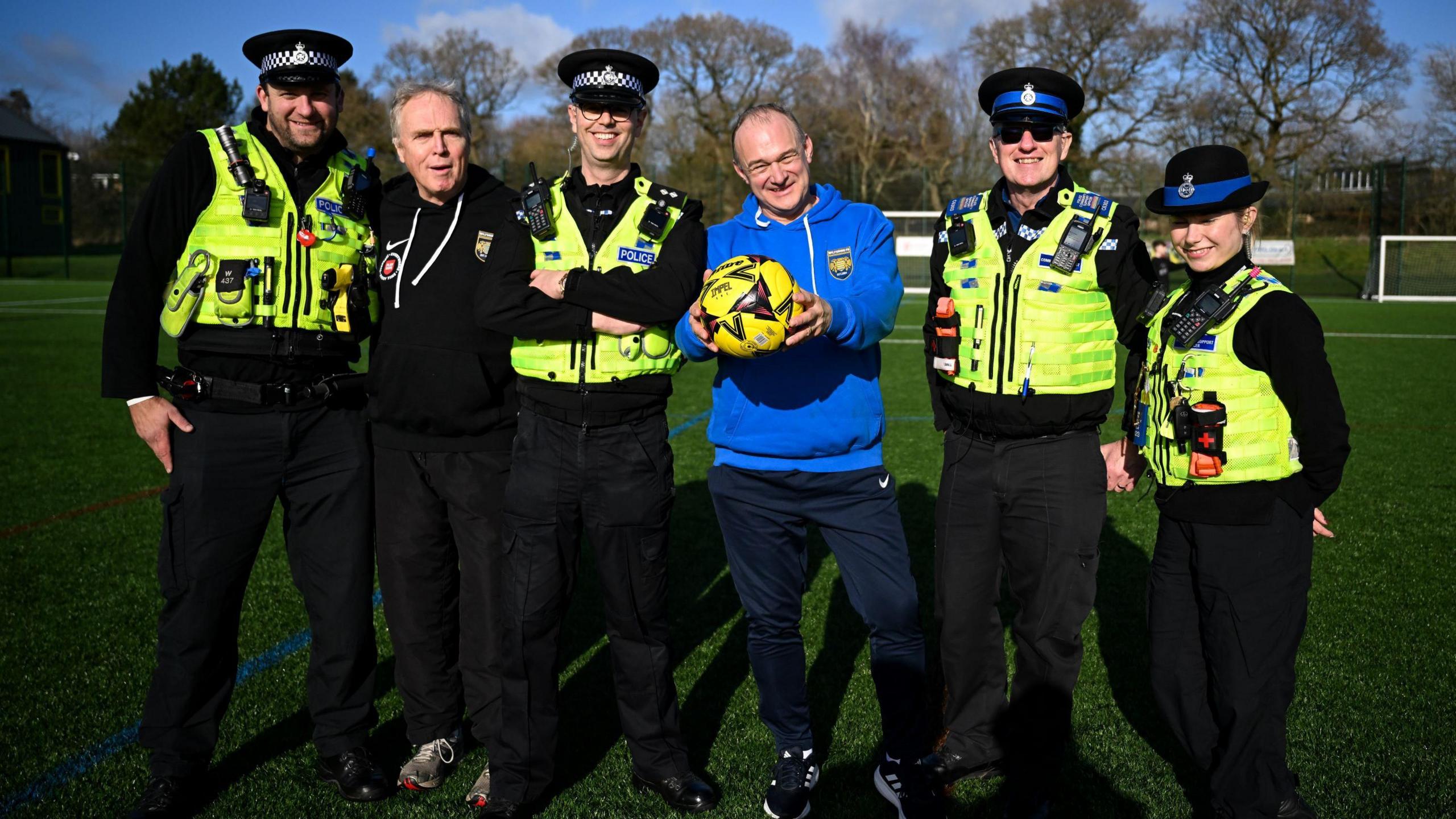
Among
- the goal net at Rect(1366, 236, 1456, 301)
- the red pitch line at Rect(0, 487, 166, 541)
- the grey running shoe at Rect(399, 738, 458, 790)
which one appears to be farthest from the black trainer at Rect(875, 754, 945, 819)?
the goal net at Rect(1366, 236, 1456, 301)

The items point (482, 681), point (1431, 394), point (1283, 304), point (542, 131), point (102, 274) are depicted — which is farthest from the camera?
point (542, 131)

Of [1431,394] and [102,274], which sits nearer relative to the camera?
[1431,394]

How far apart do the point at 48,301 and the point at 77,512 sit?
2054 cm

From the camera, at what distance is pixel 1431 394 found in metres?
12.2

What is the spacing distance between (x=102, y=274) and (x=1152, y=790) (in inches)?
1557

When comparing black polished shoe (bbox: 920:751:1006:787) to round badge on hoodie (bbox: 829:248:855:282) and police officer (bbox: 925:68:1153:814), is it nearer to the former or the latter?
police officer (bbox: 925:68:1153:814)

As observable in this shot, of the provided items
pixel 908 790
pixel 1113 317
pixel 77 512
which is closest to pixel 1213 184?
pixel 1113 317

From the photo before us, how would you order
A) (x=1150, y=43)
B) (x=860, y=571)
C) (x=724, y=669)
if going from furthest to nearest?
(x=1150, y=43), (x=724, y=669), (x=860, y=571)

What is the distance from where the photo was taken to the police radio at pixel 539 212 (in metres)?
3.41

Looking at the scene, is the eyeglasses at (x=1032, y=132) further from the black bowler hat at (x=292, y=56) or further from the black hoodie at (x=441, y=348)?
the black bowler hat at (x=292, y=56)

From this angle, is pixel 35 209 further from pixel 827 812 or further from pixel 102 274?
pixel 827 812

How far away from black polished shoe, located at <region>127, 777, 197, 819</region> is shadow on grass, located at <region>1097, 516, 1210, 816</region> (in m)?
3.47

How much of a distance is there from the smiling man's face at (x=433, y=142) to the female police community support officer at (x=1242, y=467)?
8.18ft

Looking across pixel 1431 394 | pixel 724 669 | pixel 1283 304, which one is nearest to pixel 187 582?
pixel 724 669
